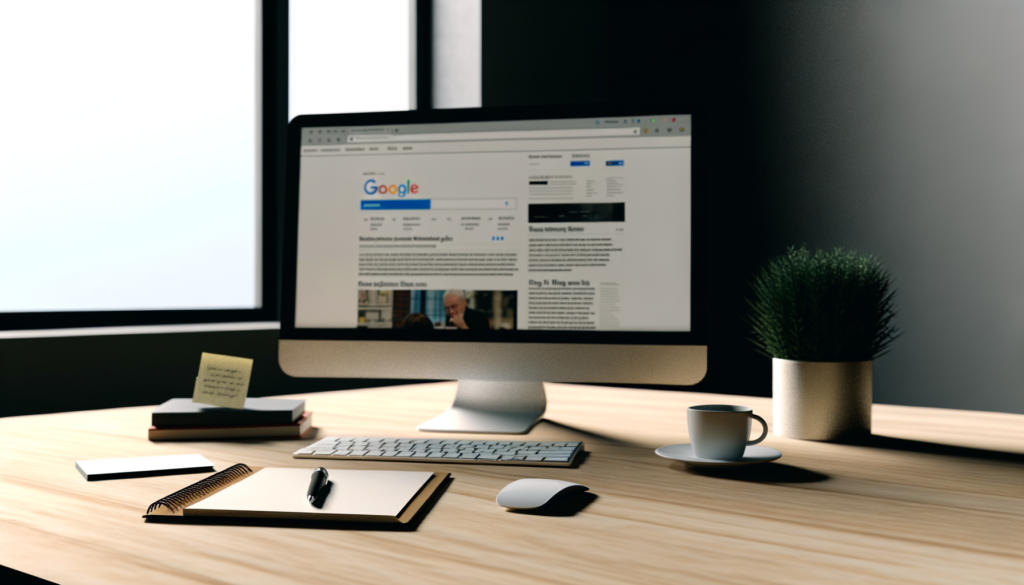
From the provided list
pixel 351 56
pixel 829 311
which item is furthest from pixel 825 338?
pixel 351 56

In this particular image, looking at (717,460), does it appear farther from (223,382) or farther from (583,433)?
(223,382)

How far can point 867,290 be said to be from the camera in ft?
3.12

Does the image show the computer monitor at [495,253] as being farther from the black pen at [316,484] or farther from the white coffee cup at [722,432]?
the black pen at [316,484]

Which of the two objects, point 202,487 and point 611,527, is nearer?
point 611,527

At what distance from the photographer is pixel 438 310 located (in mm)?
1097

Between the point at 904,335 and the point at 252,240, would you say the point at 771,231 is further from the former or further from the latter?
the point at 252,240

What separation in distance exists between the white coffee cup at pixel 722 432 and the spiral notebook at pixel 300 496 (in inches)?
11.0

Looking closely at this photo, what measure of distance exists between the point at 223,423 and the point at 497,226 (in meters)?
0.45

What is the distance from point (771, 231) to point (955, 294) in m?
0.52

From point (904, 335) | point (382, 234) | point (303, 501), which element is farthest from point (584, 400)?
point (904, 335)

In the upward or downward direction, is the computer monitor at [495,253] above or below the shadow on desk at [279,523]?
above

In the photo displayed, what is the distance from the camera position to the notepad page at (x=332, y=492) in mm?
629

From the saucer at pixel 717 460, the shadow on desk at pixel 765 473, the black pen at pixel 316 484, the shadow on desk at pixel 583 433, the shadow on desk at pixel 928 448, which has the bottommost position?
the shadow on desk at pixel 583 433

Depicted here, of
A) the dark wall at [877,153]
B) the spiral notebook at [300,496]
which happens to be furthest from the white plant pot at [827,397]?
the dark wall at [877,153]
